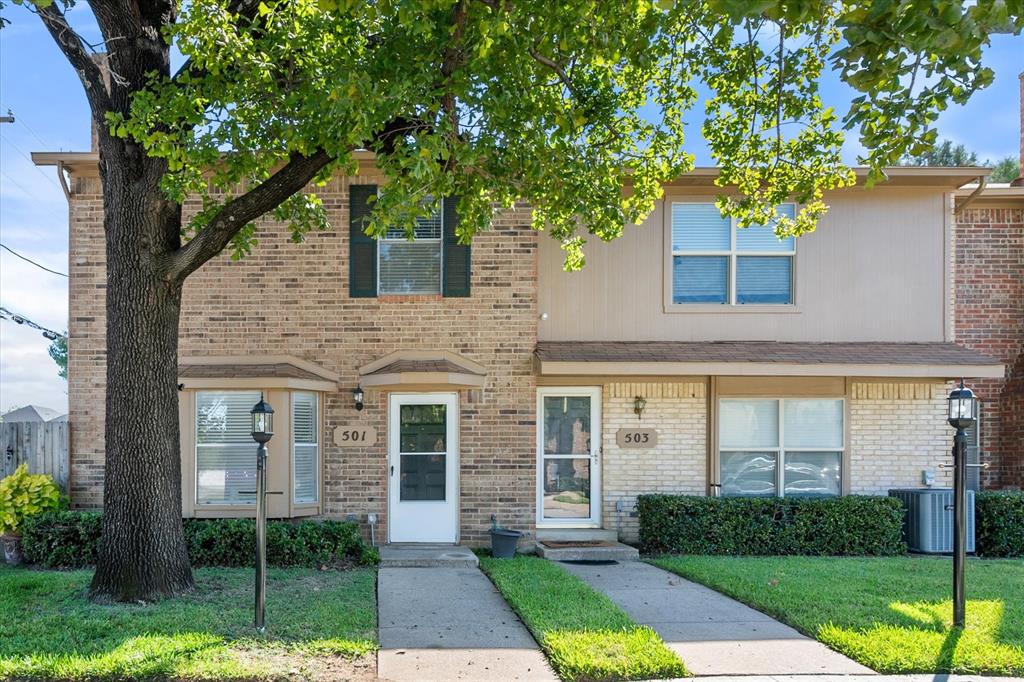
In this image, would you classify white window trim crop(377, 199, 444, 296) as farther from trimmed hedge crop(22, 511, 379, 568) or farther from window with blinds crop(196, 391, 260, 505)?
trimmed hedge crop(22, 511, 379, 568)

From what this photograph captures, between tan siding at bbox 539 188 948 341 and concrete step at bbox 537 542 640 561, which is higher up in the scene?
tan siding at bbox 539 188 948 341

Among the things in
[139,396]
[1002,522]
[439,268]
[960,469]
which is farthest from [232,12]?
[1002,522]

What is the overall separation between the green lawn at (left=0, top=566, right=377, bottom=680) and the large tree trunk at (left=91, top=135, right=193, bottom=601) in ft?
1.33

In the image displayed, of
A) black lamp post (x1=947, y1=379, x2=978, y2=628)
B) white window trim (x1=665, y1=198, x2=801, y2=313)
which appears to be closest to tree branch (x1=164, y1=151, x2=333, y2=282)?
white window trim (x1=665, y1=198, x2=801, y2=313)

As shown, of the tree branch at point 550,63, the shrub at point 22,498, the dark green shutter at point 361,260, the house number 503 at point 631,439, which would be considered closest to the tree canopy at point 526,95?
the tree branch at point 550,63

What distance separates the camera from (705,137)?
960 cm

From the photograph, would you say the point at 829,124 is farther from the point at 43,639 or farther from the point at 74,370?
the point at 74,370

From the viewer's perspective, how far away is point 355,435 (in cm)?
1130

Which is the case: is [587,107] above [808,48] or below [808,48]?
below

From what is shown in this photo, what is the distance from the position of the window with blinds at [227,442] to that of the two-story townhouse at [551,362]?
27 mm

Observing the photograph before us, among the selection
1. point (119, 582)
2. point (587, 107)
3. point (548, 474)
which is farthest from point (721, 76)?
point (119, 582)

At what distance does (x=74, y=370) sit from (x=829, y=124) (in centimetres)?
1002

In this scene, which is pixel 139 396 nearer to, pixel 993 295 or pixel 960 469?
pixel 960 469

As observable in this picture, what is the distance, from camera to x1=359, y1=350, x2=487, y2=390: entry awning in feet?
35.3
